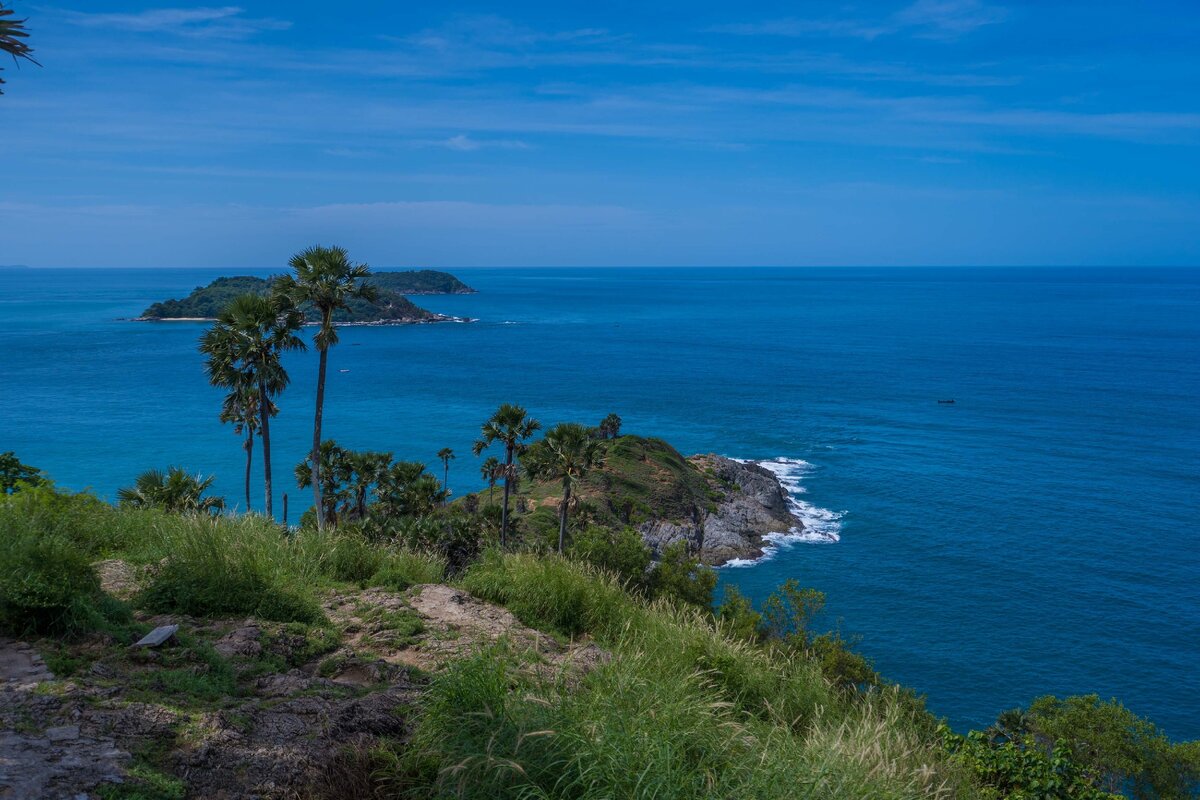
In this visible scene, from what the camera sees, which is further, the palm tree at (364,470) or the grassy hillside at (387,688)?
the palm tree at (364,470)

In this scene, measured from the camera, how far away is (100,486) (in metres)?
62.9

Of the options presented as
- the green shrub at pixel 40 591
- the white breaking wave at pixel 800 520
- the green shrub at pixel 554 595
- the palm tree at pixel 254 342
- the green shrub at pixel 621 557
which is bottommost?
the white breaking wave at pixel 800 520

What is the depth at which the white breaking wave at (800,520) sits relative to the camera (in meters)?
56.8

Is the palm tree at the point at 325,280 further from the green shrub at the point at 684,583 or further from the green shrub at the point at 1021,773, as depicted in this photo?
the green shrub at the point at 1021,773

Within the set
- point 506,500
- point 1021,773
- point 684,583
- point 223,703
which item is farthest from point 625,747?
point 506,500

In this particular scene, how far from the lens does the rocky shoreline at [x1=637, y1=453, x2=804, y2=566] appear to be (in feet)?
185

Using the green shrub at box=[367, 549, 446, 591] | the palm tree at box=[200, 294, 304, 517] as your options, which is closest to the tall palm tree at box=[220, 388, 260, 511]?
the palm tree at box=[200, 294, 304, 517]

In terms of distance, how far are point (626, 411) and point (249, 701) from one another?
90.9 m

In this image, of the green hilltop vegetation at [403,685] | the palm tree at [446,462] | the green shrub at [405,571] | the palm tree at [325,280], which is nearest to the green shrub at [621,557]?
the palm tree at [325,280]

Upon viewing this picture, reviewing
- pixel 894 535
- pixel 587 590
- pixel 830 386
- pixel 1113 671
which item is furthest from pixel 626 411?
pixel 587 590

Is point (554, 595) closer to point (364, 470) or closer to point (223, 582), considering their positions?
point (223, 582)

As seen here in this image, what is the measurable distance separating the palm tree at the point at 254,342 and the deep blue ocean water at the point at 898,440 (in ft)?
104

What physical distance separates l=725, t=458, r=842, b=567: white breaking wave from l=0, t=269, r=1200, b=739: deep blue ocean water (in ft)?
2.24

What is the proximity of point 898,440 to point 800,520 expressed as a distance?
26910mm
